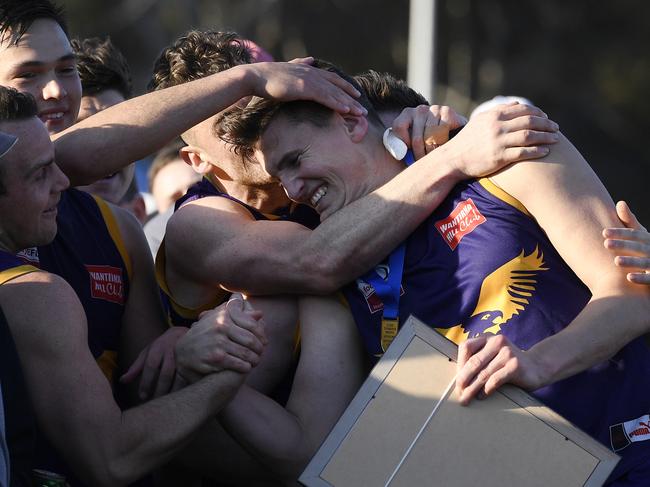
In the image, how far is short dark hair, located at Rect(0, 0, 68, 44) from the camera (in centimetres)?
434

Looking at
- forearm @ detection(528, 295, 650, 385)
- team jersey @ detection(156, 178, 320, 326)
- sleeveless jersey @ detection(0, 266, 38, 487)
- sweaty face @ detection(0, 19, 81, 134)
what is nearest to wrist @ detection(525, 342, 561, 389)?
forearm @ detection(528, 295, 650, 385)

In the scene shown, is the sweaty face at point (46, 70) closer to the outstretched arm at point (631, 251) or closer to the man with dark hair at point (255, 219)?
the man with dark hair at point (255, 219)

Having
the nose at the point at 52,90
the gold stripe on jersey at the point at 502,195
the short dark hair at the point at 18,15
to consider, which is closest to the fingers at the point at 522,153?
the gold stripe on jersey at the point at 502,195

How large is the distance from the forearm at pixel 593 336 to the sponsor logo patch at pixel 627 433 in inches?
9.8

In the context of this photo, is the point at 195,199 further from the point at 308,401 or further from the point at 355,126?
the point at 308,401

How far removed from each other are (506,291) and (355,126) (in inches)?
31.9

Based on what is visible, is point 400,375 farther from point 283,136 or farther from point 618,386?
point 283,136

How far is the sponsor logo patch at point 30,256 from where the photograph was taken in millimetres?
3490

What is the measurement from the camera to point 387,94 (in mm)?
4051

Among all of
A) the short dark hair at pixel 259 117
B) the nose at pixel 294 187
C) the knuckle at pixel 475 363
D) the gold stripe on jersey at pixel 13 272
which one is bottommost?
the knuckle at pixel 475 363

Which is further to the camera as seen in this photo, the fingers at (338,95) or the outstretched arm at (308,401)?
the fingers at (338,95)

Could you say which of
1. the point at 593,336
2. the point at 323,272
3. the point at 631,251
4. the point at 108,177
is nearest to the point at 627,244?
the point at 631,251

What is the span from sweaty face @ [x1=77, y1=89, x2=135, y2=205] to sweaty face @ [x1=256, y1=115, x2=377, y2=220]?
1540mm

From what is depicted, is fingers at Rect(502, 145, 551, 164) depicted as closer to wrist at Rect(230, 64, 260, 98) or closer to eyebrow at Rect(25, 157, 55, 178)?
wrist at Rect(230, 64, 260, 98)
